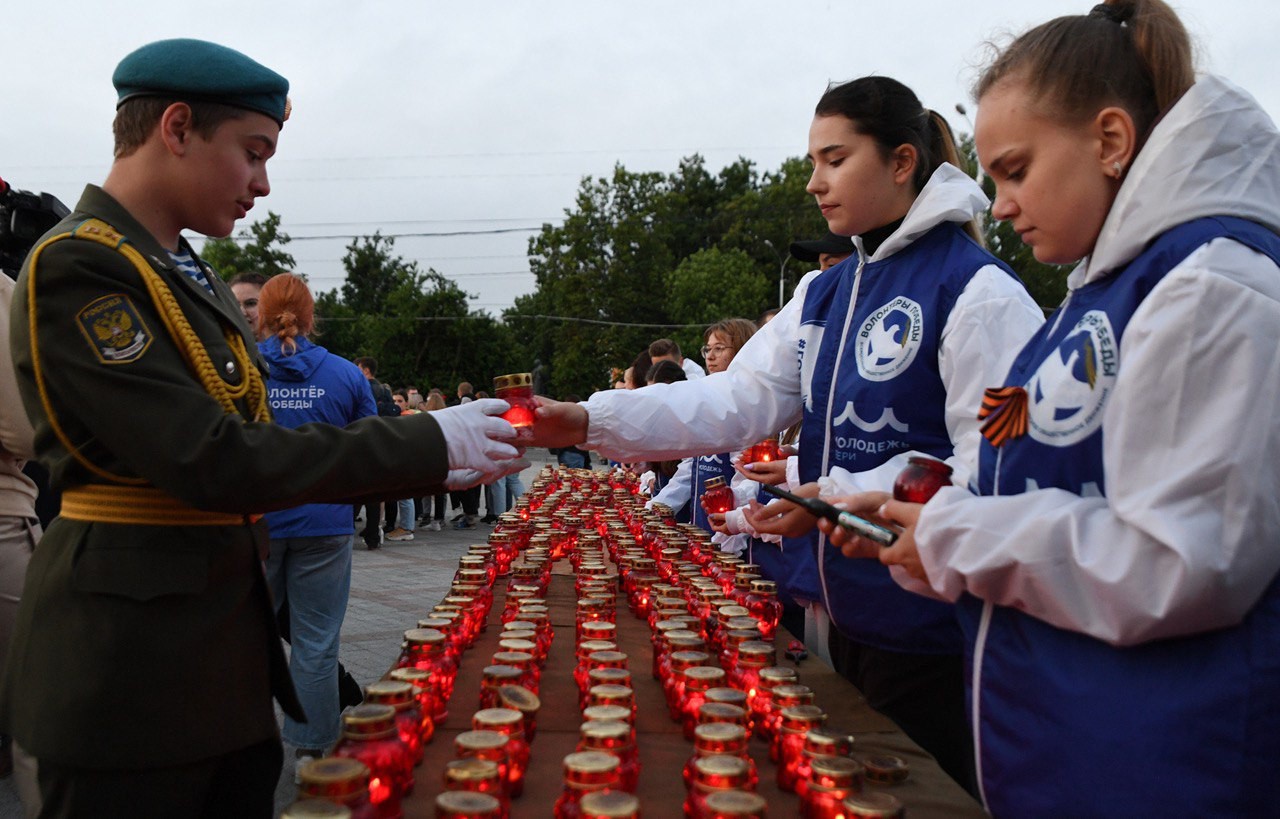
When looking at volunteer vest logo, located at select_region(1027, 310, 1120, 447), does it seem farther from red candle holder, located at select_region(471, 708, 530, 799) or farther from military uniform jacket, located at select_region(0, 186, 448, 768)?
military uniform jacket, located at select_region(0, 186, 448, 768)

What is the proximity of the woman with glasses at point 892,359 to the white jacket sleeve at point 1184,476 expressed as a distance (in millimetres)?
699

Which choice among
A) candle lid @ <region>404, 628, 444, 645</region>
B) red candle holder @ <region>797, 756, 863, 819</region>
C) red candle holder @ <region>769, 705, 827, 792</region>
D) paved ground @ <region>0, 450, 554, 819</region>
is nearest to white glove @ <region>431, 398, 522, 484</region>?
candle lid @ <region>404, 628, 444, 645</region>

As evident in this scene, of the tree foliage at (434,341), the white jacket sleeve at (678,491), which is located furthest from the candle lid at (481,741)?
Answer: the tree foliage at (434,341)

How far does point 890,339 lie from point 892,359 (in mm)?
60

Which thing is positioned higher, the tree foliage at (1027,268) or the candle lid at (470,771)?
the tree foliage at (1027,268)

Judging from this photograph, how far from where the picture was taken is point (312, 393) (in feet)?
15.8

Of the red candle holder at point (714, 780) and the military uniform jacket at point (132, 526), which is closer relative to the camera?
the red candle holder at point (714, 780)

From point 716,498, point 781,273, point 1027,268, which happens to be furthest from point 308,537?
point 1027,268

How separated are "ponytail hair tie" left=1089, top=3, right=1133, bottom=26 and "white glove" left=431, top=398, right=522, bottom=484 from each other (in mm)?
1489

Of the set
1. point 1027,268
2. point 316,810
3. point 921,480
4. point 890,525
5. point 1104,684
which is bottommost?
point 316,810

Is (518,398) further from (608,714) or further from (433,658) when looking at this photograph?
(608,714)

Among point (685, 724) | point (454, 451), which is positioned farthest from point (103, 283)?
point (685, 724)

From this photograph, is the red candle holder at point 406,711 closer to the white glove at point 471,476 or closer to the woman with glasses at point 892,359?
the white glove at point 471,476

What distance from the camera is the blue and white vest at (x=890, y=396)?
2.39 metres
